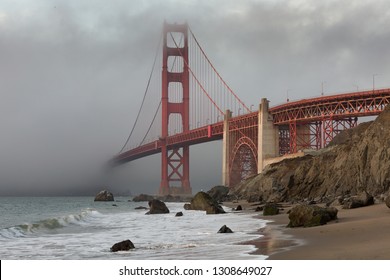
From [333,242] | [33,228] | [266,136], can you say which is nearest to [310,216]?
[333,242]

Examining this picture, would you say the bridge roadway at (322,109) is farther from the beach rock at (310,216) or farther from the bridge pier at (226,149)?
the beach rock at (310,216)

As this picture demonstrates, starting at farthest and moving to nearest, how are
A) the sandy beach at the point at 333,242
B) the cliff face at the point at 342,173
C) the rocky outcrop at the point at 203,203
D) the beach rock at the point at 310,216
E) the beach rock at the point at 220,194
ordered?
the beach rock at the point at 220,194 → the rocky outcrop at the point at 203,203 → the cliff face at the point at 342,173 → the beach rock at the point at 310,216 → the sandy beach at the point at 333,242

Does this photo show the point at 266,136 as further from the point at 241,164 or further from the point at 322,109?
the point at 241,164

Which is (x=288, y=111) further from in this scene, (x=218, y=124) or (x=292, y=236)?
(x=292, y=236)

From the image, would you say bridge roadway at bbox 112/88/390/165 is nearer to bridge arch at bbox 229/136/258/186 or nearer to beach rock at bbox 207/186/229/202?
bridge arch at bbox 229/136/258/186

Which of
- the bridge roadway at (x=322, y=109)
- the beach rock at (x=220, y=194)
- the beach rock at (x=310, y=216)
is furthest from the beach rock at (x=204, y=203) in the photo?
the bridge roadway at (x=322, y=109)

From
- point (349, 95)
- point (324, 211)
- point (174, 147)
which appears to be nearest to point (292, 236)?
point (324, 211)

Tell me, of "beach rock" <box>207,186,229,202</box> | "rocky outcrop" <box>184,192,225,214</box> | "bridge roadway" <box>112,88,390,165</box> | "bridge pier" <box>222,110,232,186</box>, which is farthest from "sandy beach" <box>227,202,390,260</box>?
"bridge pier" <box>222,110,232,186</box>
